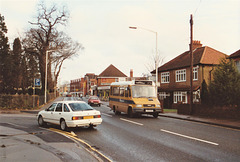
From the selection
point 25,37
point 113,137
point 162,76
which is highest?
point 25,37

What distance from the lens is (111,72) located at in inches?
3479

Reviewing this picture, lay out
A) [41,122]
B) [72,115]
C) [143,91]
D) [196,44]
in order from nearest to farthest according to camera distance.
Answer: [72,115], [41,122], [143,91], [196,44]

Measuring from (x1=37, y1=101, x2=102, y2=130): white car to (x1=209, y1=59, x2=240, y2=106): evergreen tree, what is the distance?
34.5 feet

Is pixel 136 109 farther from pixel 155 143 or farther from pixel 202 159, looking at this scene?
pixel 202 159

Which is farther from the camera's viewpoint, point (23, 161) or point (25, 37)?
point (25, 37)

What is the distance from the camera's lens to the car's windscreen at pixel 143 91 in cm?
1748

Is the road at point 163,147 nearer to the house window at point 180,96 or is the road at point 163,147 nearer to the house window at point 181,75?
the house window at point 180,96

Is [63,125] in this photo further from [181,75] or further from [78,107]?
[181,75]

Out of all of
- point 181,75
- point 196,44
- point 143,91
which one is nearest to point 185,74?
point 181,75

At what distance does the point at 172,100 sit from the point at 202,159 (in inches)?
1215

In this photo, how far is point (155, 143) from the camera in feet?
27.6

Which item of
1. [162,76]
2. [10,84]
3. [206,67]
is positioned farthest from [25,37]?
[206,67]

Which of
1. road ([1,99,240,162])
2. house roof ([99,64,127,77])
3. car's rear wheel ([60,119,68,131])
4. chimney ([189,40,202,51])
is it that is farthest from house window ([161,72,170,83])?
house roof ([99,64,127,77])

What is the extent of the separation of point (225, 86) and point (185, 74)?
1800 centimetres
